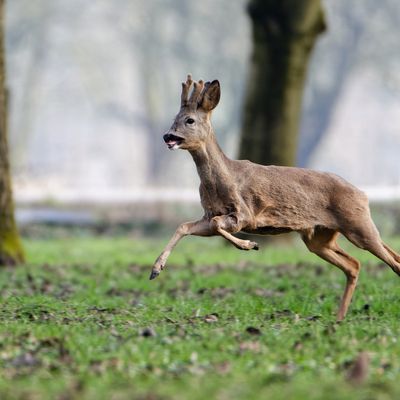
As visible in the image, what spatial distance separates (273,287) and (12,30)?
1404 inches

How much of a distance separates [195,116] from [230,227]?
91 cm

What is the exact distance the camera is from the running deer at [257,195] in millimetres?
8148

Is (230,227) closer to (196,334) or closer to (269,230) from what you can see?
(269,230)

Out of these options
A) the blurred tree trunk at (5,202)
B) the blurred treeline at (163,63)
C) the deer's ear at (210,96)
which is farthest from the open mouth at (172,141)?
the blurred treeline at (163,63)

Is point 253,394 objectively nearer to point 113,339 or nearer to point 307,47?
point 113,339

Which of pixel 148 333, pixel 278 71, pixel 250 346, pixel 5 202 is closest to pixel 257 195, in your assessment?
pixel 148 333

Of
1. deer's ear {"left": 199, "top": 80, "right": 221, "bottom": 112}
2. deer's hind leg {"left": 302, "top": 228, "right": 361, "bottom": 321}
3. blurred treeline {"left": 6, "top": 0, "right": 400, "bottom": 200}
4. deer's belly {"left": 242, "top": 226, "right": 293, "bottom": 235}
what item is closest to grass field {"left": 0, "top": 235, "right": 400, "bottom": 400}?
deer's hind leg {"left": 302, "top": 228, "right": 361, "bottom": 321}

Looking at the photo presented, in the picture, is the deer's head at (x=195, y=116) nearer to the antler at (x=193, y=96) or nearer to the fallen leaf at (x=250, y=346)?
the antler at (x=193, y=96)

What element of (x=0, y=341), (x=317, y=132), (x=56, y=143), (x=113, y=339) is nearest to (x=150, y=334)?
(x=113, y=339)

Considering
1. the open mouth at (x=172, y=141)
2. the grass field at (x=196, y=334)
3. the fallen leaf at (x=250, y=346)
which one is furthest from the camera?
the open mouth at (x=172, y=141)

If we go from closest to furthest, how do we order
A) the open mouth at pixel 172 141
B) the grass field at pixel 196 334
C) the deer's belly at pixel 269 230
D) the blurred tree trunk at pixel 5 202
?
1. the grass field at pixel 196 334
2. the open mouth at pixel 172 141
3. the deer's belly at pixel 269 230
4. the blurred tree trunk at pixel 5 202

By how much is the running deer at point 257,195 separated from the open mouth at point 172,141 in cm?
2

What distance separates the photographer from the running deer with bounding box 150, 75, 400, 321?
815cm

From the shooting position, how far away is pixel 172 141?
8008mm
